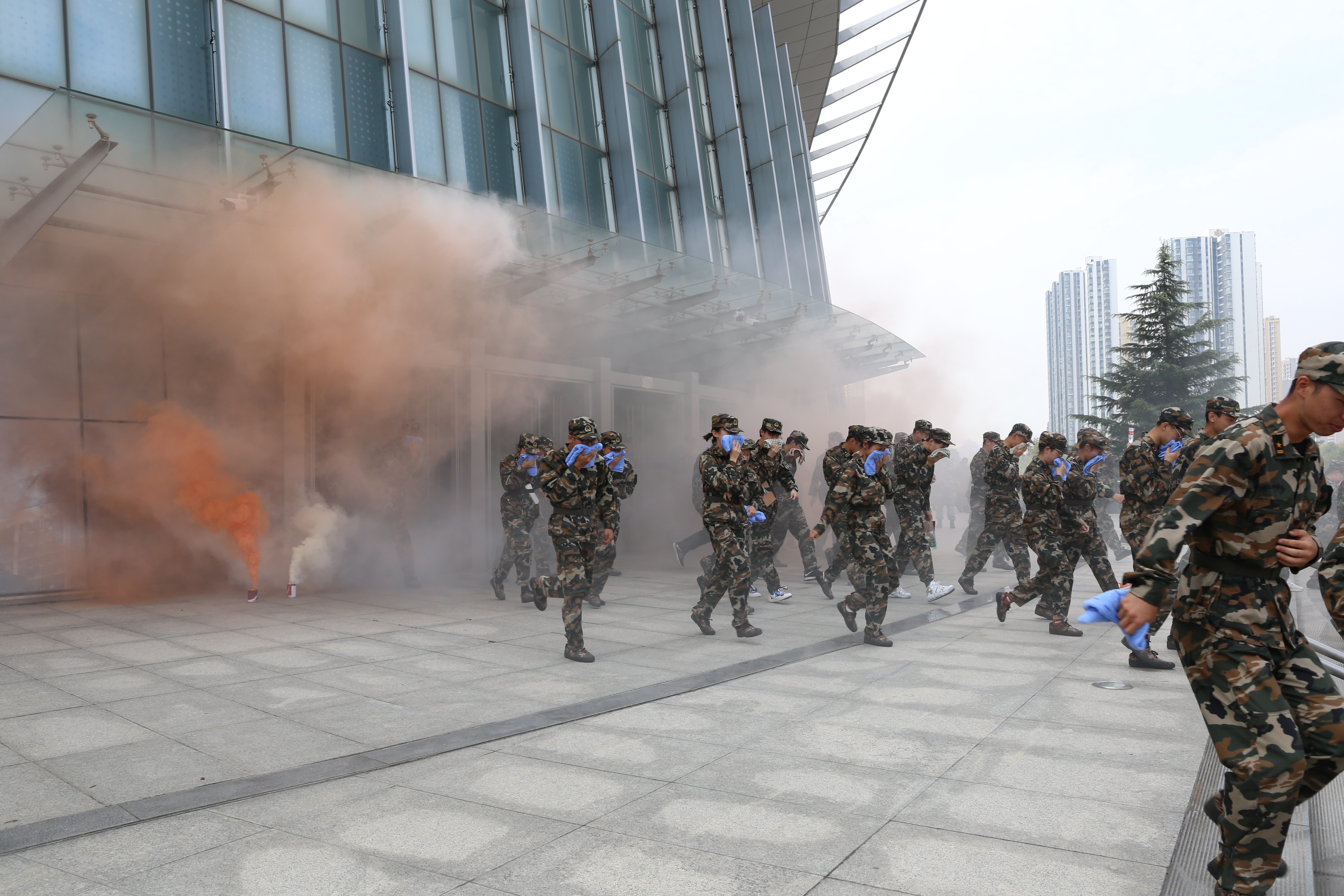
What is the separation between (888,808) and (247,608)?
7100 mm

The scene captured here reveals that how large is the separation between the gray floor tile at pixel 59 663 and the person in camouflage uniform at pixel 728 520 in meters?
4.16

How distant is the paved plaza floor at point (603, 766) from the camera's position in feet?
8.93

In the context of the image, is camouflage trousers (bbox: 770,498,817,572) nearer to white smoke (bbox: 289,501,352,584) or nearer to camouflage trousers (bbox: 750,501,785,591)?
camouflage trousers (bbox: 750,501,785,591)

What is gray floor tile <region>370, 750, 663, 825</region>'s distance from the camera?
3.28m

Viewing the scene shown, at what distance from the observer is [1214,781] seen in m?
3.54

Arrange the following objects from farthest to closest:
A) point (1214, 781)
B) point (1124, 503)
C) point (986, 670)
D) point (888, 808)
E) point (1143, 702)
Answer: point (1124, 503), point (986, 670), point (1143, 702), point (1214, 781), point (888, 808)

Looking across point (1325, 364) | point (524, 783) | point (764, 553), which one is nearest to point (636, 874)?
point (524, 783)

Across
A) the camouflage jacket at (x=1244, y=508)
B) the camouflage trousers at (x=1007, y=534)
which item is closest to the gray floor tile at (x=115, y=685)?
the camouflage jacket at (x=1244, y=508)

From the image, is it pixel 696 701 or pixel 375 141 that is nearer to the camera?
pixel 696 701

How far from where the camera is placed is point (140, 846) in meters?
2.91

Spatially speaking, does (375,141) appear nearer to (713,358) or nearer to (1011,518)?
(713,358)

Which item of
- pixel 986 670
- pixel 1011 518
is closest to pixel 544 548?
pixel 1011 518

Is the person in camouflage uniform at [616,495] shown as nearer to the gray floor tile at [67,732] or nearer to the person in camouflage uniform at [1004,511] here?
the person in camouflage uniform at [1004,511]

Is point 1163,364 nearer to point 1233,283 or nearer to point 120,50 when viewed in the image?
point 1233,283
